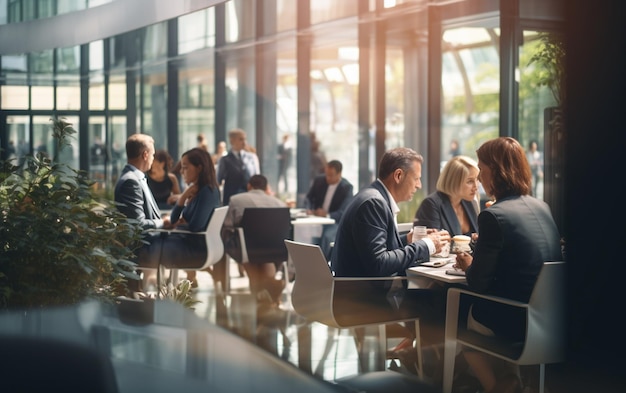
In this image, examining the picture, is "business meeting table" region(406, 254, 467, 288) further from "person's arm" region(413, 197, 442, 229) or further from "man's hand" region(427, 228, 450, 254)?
"person's arm" region(413, 197, 442, 229)

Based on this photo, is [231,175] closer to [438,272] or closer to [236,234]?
[236,234]

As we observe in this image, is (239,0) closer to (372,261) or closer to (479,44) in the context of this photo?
(479,44)

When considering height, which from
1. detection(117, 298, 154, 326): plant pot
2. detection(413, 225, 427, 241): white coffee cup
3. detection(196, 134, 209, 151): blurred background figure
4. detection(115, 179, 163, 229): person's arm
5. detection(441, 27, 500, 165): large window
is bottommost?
detection(117, 298, 154, 326): plant pot

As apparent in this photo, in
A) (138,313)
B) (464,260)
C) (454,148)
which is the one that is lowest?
(138,313)

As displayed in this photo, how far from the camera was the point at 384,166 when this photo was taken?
15.8 ft

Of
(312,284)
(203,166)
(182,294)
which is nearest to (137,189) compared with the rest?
(203,166)

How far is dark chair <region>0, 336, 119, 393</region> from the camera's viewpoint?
10.2ft

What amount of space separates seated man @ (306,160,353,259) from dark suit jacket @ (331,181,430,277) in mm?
4432

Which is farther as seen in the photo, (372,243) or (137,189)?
(137,189)

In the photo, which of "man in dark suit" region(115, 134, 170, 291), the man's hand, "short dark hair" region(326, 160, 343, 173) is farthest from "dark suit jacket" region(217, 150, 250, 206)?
the man's hand

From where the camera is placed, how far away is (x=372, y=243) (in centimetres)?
459

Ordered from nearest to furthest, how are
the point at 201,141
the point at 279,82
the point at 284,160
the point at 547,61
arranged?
1. the point at 547,61
2. the point at 201,141
3. the point at 279,82
4. the point at 284,160

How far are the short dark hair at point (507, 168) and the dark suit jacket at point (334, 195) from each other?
4.96m

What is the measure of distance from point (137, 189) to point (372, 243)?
196 cm
